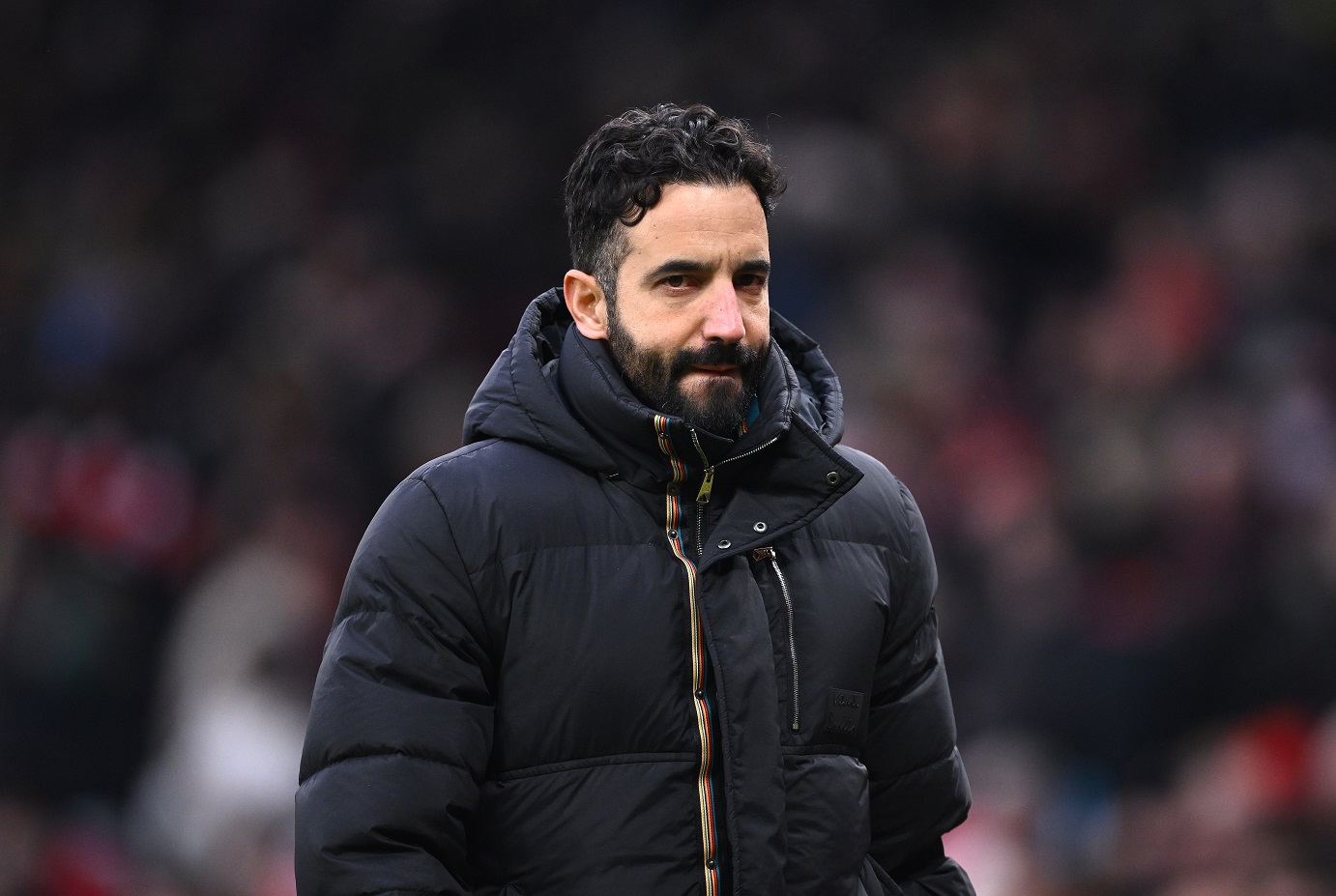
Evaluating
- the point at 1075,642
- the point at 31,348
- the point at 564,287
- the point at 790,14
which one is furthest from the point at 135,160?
the point at 564,287

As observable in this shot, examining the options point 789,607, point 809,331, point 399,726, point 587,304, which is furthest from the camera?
point 809,331

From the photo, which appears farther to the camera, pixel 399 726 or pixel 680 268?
pixel 680 268

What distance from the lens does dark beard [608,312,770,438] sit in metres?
2.18

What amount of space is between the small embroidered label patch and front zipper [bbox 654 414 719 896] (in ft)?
0.53

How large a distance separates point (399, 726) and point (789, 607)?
48cm

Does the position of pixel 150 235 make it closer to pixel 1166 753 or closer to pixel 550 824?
pixel 1166 753

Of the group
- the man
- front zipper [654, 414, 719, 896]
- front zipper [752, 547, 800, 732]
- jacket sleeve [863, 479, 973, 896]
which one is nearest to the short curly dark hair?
the man

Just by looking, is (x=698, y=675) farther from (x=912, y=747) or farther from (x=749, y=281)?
(x=749, y=281)

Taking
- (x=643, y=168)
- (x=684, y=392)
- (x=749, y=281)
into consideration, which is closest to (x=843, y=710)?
(x=684, y=392)

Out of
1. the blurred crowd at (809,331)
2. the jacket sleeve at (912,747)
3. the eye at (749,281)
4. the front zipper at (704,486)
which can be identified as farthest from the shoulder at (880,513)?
the blurred crowd at (809,331)

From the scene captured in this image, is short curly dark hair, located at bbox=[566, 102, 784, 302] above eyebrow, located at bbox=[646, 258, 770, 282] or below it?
above

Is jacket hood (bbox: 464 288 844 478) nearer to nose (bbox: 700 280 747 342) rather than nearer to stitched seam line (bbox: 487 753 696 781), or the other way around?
nose (bbox: 700 280 747 342)

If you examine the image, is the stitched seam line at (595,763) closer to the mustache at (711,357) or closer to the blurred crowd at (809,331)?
the mustache at (711,357)

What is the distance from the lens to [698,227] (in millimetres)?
2168
